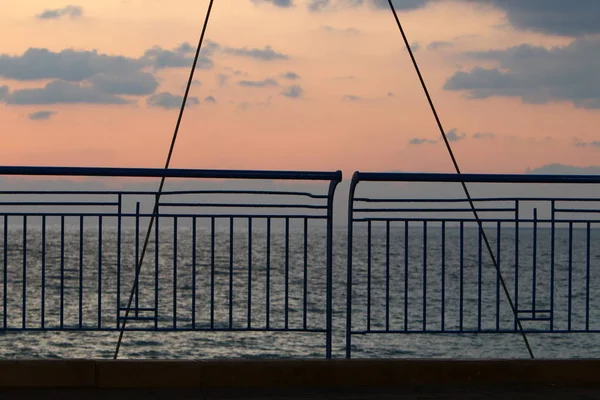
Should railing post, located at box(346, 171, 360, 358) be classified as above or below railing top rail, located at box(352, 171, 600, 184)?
below

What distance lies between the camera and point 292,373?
5785 millimetres

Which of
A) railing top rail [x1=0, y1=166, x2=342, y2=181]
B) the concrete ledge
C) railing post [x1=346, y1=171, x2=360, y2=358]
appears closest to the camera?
the concrete ledge

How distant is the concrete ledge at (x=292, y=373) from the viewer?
5.66 meters

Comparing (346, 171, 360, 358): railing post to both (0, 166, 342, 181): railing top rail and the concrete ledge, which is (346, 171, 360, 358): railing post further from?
the concrete ledge

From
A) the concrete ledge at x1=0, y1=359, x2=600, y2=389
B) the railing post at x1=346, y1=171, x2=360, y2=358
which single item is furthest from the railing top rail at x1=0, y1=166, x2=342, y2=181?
the concrete ledge at x1=0, y1=359, x2=600, y2=389

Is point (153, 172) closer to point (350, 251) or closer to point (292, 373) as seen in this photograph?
point (350, 251)

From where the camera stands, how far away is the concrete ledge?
223 inches

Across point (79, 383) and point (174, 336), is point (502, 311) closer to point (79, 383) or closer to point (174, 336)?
point (174, 336)

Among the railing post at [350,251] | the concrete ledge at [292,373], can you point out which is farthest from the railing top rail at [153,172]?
the concrete ledge at [292,373]

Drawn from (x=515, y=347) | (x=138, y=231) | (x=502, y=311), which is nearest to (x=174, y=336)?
(x=515, y=347)

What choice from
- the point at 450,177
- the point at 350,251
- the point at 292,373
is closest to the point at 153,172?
the point at 350,251

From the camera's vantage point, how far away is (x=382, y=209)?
21.9 ft

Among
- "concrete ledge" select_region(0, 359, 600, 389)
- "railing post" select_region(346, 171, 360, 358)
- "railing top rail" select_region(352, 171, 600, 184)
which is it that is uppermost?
"railing top rail" select_region(352, 171, 600, 184)

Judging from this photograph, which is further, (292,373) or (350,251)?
(350,251)
